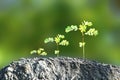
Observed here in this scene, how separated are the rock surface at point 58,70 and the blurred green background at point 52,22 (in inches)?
219

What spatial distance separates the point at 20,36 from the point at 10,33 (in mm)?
270

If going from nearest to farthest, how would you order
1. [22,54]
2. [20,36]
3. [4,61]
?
[4,61], [22,54], [20,36]

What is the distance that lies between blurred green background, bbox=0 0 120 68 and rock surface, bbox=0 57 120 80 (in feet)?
18.3

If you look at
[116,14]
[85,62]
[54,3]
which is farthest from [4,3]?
[85,62]

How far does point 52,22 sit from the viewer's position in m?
8.73

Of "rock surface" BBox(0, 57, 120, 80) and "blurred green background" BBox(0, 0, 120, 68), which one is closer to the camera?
"rock surface" BBox(0, 57, 120, 80)

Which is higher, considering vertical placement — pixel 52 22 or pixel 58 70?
pixel 52 22

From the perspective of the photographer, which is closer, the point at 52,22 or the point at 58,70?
the point at 58,70

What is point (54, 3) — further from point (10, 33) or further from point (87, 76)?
point (87, 76)

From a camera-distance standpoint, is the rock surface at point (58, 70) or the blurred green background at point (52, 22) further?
the blurred green background at point (52, 22)

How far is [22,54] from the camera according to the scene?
815cm

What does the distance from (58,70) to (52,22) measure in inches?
247

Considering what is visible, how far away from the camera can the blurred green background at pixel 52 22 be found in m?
8.28

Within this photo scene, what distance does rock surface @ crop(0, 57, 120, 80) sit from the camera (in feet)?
7.97
